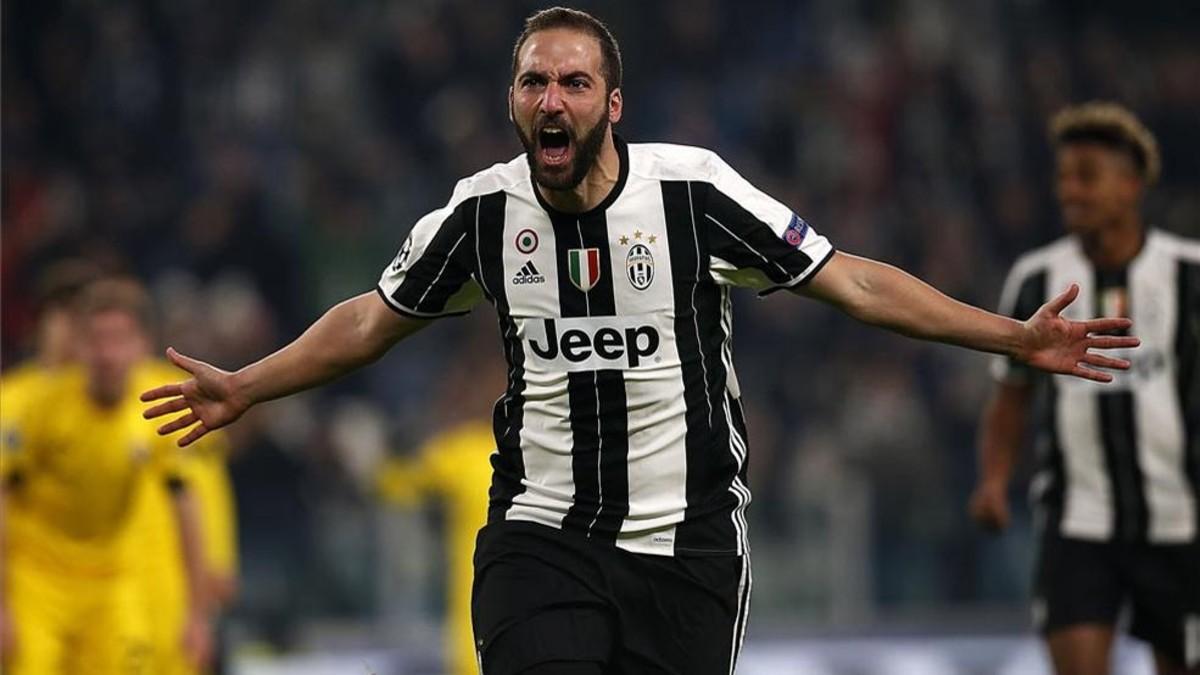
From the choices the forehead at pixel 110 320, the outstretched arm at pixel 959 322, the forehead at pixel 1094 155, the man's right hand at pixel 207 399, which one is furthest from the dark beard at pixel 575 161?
the forehead at pixel 110 320

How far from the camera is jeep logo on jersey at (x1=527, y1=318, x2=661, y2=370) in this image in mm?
4871

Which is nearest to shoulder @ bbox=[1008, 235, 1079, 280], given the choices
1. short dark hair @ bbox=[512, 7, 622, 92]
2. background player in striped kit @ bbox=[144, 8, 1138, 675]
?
background player in striped kit @ bbox=[144, 8, 1138, 675]

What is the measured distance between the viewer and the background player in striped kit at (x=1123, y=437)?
276 inches

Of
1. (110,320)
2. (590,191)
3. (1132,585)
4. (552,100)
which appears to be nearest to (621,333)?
(590,191)

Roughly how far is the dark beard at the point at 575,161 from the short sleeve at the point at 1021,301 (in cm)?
268

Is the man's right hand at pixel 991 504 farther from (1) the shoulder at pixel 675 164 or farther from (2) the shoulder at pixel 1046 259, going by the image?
(1) the shoulder at pixel 675 164

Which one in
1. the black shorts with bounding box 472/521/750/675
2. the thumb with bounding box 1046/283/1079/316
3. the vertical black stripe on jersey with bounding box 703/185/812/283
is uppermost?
the vertical black stripe on jersey with bounding box 703/185/812/283

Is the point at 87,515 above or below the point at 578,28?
below

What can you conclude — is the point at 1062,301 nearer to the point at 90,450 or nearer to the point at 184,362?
the point at 184,362

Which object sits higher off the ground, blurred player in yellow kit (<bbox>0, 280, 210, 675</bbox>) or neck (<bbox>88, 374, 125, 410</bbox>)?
neck (<bbox>88, 374, 125, 410</bbox>)

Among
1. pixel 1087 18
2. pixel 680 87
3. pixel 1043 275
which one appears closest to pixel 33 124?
pixel 680 87

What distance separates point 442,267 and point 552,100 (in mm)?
519

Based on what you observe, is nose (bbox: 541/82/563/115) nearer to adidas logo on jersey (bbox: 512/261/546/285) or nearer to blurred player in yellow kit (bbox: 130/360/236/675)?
adidas logo on jersey (bbox: 512/261/546/285)

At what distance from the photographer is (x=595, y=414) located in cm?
489
